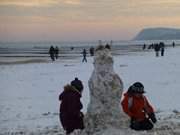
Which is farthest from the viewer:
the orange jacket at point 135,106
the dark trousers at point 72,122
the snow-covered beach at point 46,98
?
the snow-covered beach at point 46,98

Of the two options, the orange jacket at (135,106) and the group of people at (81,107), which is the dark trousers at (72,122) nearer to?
the group of people at (81,107)

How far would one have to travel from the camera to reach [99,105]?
8656 millimetres

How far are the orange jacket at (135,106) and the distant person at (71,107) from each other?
0.87 m

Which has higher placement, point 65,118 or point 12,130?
point 65,118

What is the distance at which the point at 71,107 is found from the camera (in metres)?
8.75

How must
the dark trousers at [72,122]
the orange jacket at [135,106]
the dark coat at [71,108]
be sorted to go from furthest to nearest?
the orange jacket at [135,106] → the dark trousers at [72,122] → the dark coat at [71,108]

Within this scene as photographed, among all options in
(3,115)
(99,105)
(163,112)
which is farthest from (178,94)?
(99,105)

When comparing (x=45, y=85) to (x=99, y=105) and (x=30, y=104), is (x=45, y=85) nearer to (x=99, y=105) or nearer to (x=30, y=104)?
(x=30, y=104)

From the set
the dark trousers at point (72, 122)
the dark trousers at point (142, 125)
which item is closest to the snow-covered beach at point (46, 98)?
the dark trousers at point (72, 122)

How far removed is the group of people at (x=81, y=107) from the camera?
28.8ft

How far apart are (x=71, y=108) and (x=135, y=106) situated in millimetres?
1239

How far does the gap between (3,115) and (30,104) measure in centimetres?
204

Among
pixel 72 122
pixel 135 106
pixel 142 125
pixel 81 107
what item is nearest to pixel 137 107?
pixel 135 106

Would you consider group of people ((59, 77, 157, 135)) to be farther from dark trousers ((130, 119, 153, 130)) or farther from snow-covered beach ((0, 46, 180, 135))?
snow-covered beach ((0, 46, 180, 135))
